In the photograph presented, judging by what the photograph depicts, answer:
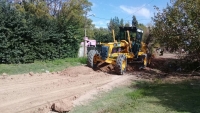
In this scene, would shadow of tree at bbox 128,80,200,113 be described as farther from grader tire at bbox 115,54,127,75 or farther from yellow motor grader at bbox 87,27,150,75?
yellow motor grader at bbox 87,27,150,75

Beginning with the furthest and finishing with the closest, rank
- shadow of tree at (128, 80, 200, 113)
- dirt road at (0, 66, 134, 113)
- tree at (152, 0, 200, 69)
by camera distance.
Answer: tree at (152, 0, 200, 69) < shadow of tree at (128, 80, 200, 113) < dirt road at (0, 66, 134, 113)

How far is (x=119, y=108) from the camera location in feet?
22.1

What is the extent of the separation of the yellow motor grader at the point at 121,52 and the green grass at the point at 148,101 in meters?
3.30

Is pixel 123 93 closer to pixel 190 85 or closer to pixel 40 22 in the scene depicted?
pixel 190 85

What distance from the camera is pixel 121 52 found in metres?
14.7

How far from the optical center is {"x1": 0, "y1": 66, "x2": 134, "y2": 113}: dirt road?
6.59 m

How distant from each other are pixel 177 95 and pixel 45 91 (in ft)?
15.9

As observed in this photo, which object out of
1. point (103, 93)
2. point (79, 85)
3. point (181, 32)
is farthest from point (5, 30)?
point (181, 32)

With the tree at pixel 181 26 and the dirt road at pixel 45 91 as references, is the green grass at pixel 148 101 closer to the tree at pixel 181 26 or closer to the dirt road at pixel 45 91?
the dirt road at pixel 45 91

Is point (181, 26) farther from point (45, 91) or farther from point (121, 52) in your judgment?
point (45, 91)

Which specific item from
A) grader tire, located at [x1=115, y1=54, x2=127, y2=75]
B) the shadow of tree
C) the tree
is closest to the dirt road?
grader tire, located at [x1=115, y1=54, x2=127, y2=75]

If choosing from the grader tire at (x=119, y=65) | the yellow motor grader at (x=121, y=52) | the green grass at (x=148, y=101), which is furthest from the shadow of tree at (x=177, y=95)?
the yellow motor grader at (x=121, y=52)

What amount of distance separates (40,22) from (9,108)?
12400mm

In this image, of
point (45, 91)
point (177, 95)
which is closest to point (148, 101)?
point (177, 95)
